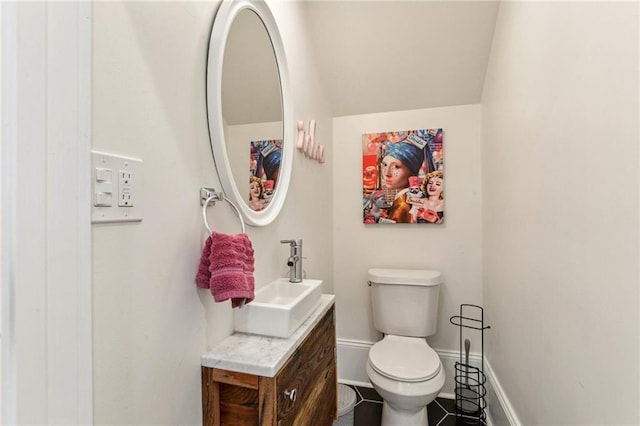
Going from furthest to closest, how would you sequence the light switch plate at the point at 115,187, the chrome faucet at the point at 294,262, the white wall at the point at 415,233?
the white wall at the point at 415,233 → the chrome faucet at the point at 294,262 → the light switch plate at the point at 115,187

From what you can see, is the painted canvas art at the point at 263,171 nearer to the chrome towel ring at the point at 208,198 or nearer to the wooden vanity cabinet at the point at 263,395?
the chrome towel ring at the point at 208,198

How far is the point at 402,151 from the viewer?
2.15 meters

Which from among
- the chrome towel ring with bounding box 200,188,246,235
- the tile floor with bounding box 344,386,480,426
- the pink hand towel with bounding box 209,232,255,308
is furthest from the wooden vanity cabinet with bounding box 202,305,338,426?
the tile floor with bounding box 344,386,480,426

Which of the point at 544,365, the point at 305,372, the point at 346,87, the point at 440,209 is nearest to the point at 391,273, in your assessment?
the point at 440,209

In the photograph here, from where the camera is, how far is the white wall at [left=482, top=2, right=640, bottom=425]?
690 mm

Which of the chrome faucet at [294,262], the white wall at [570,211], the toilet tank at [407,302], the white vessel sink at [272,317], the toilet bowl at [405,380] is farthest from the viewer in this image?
the toilet tank at [407,302]

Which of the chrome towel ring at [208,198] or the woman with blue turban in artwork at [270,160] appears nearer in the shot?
the chrome towel ring at [208,198]

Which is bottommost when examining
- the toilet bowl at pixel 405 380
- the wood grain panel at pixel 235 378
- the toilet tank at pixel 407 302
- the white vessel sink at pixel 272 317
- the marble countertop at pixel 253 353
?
the toilet bowl at pixel 405 380

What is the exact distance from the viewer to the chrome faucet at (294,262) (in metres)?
1.32

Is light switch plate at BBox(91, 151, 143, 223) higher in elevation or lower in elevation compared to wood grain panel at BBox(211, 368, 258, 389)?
higher

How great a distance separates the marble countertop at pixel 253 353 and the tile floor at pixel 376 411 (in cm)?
115

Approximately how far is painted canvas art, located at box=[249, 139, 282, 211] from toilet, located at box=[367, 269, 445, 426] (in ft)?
3.39

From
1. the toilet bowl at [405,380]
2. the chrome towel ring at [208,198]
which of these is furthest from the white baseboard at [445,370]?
the chrome towel ring at [208,198]

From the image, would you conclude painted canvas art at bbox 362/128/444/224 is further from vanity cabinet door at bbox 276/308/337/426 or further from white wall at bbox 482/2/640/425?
vanity cabinet door at bbox 276/308/337/426
